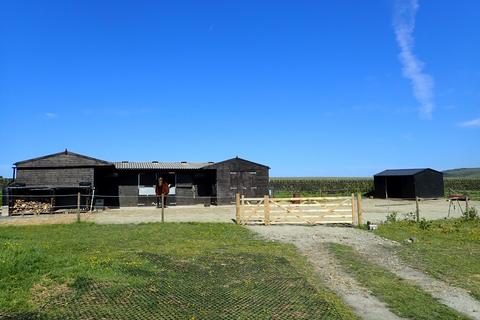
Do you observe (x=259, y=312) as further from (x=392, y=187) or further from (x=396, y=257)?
(x=392, y=187)

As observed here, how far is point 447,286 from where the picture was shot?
880 centimetres

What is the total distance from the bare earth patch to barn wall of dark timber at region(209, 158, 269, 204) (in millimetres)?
14389

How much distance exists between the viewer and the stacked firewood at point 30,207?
82.7ft

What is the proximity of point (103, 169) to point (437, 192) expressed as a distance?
31103 mm

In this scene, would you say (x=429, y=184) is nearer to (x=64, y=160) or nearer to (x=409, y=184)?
(x=409, y=184)

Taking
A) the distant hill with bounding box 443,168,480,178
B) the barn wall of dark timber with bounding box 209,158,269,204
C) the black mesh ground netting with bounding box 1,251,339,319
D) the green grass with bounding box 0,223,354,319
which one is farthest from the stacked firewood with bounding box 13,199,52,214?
the distant hill with bounding box 443,168,480,178

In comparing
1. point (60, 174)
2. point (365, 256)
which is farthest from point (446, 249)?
point (60, 174)

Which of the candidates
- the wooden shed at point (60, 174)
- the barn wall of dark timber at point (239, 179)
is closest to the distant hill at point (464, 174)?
the barn wall of dark timber at point (239, 179)

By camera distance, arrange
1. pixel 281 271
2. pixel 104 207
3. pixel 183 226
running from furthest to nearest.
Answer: pixel 104 207 → pixel 183 226 → pixel 281 271

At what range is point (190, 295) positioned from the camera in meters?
7.27

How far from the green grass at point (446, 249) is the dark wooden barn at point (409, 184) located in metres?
21.7

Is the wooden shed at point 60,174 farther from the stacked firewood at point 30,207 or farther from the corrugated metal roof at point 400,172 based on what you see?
the corrugated metal roof at point 400,172

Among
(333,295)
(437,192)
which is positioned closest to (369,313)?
(333,295)

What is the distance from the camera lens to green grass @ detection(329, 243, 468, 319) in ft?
22.8
